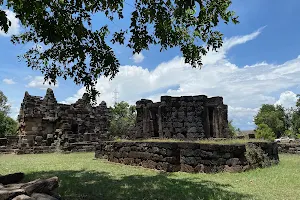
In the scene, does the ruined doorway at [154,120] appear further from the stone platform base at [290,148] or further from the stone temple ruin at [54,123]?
the stone platform base at [290,148]

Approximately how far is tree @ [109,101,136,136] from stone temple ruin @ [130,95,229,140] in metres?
30.5

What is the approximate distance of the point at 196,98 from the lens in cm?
1961

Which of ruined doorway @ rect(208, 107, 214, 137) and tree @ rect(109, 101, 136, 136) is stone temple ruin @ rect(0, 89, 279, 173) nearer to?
ruined doorway @ rect(208, 107, 214, 137)

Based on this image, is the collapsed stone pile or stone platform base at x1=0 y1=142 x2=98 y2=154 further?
stone platform base at x1=0 y1=142 x2=98 y2=154

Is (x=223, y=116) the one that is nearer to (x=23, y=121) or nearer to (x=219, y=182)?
(x=219, y=182)

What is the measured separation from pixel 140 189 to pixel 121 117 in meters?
48.3

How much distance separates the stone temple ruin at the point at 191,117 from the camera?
19.4 metres

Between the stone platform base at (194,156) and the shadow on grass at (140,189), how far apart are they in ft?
4.71

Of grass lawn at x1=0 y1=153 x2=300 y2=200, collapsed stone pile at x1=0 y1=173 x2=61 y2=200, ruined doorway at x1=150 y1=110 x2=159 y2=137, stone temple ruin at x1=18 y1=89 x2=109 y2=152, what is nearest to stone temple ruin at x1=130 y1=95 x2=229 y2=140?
ruined doorway at x1=150 y1=110 x2=159 y2=137

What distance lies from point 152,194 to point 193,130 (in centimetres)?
1292

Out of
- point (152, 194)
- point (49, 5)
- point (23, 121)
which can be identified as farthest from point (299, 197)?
point (23, 121)

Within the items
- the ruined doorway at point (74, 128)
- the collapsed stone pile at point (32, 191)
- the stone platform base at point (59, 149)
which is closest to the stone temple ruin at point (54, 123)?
the ruined doorway at point (74, 128)

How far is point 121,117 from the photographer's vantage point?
5525 cm

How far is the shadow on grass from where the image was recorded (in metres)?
6.43
